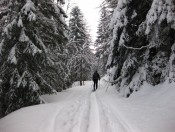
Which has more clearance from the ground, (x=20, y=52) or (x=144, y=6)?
(x=144, y=6)

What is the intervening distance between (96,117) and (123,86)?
7.05 metres

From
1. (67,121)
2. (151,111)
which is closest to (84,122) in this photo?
(67,121)

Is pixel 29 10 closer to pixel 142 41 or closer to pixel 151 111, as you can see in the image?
pixel 142 41

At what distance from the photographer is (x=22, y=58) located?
40.3 ft

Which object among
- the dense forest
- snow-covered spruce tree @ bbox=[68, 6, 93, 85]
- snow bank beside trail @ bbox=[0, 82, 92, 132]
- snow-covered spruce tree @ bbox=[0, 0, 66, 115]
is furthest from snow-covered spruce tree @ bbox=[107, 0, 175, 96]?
snow-covered spruce tree @ bbox=[68, 6, 93, 85]

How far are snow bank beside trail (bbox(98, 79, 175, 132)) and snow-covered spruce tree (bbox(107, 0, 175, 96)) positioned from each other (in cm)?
69

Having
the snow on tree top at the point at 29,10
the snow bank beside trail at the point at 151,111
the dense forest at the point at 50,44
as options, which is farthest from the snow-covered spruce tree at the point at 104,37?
the snow bank beside trail at the point at 151,111

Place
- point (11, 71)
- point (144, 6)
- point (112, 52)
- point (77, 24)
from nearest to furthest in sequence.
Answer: point (11, 71) < point (144, 6) < point (112, 52) < point (77, 24)

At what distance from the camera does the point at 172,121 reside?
23.9ft

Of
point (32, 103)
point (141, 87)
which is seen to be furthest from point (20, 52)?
point (141, 87)

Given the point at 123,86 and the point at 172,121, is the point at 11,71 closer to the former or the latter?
the point at 123,86

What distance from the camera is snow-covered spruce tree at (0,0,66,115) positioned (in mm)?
11766

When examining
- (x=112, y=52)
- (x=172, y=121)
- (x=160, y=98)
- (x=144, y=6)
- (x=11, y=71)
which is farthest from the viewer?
(x=112, y=52)

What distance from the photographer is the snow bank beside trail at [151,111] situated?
695 centimetres
